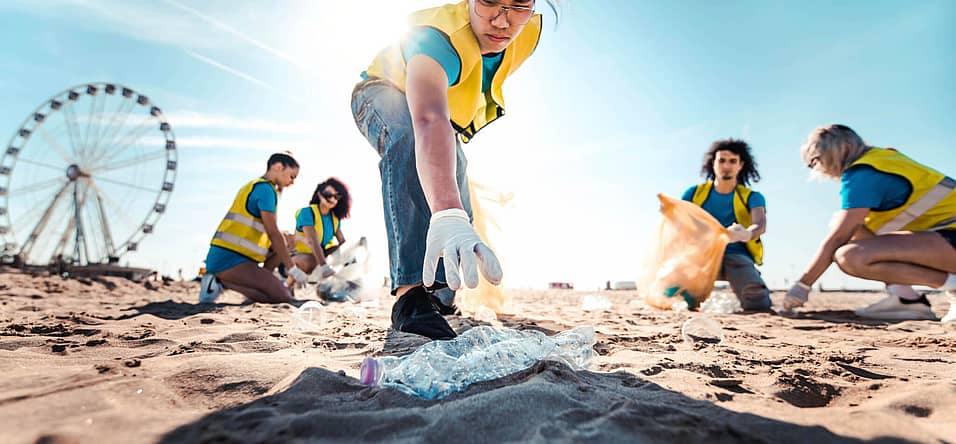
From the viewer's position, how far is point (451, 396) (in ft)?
3.42

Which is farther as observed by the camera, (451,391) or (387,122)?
(387,122)

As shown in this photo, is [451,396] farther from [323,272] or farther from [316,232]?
[316,232]

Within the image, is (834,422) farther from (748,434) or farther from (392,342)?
(392,342)

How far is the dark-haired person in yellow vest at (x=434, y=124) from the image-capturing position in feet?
4.72

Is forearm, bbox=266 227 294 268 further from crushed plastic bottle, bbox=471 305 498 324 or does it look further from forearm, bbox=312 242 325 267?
crushed plastic bottle, bbox=471 305 498 324

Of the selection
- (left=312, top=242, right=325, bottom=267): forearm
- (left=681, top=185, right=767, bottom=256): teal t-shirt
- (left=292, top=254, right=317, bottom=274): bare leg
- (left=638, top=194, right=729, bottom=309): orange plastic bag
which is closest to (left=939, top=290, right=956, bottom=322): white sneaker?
(left=638, top=194, right=729, bottom=309): orange plastic bag

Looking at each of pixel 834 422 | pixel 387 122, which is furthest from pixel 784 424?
pixel 387 122

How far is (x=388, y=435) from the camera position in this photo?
0.81 metres

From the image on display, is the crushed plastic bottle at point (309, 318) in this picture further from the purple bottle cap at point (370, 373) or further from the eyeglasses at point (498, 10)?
the eyeglasses at point (498, 10)

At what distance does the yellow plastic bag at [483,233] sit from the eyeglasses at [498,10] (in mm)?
1490

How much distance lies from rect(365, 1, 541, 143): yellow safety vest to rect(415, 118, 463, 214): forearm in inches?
15.9

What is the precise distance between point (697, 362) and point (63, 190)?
1191 inches

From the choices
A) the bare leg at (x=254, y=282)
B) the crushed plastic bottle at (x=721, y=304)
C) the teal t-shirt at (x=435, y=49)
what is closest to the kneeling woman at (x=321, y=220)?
the bare leg at (x=254, y=282)

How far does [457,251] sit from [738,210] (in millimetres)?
4227
